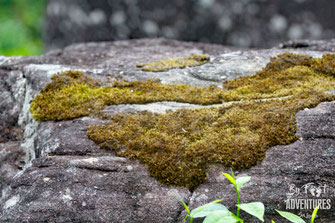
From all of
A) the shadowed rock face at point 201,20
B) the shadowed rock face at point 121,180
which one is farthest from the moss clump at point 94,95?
the shadowed rock face at point 201,20

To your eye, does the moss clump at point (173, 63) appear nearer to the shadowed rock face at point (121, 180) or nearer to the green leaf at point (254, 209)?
the shadowed rock face at point (121, 180)

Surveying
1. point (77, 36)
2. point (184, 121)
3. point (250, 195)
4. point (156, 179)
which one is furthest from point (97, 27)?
point (250, 195)

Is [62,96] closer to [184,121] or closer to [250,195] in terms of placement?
[184,121]

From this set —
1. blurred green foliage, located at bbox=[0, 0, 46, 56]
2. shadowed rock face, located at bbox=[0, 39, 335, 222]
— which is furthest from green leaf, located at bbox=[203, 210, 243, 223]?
blurred green foliage, located at bbox=[0, 0, 46, 56]

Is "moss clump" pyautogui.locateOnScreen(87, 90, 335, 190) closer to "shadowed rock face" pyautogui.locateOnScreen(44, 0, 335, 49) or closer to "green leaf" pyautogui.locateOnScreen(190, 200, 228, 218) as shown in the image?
"green leaf" pyautogui.locateOnScreen(190, 200, 228, 218)

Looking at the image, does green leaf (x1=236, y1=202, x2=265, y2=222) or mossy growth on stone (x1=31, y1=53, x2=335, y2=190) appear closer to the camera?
green leaf (x1=236, y1=202, x2=265, y2=222)

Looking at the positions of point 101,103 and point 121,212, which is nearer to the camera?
point 121,212
